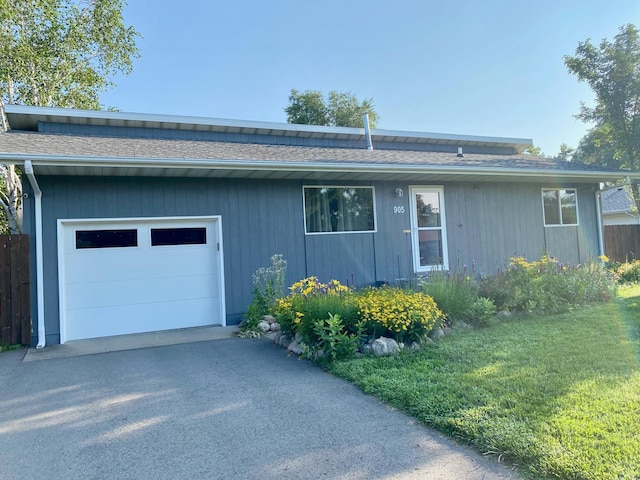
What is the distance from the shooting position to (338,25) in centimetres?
1260

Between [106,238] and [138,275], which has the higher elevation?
[106,238]

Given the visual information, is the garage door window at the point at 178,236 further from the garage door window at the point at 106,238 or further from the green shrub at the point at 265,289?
the green shrub at the point at 265,289

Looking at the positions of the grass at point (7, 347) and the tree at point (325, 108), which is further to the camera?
the tree at point (325, 108)

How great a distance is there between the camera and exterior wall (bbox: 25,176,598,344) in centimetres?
686

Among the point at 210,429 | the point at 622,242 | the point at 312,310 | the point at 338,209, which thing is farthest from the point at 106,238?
the point at 622,242

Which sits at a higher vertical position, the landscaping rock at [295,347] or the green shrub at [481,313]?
the green shrub at [481,313]

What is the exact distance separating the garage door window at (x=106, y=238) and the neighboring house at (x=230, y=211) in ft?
0.06

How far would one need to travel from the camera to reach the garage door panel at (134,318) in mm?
6879

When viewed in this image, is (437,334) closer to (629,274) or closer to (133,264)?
(133,264)

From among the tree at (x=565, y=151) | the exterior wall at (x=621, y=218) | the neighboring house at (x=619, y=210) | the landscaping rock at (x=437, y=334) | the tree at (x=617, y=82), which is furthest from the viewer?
the tree at (x=565, y=151)

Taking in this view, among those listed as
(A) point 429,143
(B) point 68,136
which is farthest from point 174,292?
(A) point 429,143

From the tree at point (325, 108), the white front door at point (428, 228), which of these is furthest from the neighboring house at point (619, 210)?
the white front door at point (428, 228)

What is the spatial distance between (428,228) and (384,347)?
4.91 metres

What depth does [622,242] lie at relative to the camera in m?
12.6
